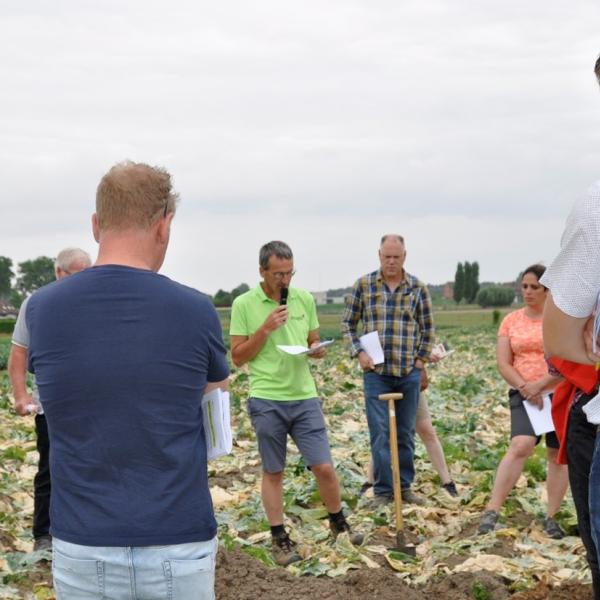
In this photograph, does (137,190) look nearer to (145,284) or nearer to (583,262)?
(145,284)

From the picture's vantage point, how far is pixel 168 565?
111 inches

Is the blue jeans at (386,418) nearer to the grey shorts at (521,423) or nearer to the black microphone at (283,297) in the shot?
the grey shorts at (521,423)

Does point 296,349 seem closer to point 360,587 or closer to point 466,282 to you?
point 360,587

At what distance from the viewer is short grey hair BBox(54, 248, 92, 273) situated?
21.2ft

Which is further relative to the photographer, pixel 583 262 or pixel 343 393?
pixel 343 393

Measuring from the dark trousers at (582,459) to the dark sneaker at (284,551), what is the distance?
11.4 ft

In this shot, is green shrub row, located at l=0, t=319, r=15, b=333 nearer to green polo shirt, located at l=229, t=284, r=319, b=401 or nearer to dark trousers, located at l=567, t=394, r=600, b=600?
green polo shirt, located at l=229, t=284, r=319, b=401

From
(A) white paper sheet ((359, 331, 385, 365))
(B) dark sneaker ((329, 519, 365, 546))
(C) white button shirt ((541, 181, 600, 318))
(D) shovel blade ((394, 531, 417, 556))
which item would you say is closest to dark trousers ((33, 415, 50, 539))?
(B) dark sneaker ((329, 519, 365, 546))

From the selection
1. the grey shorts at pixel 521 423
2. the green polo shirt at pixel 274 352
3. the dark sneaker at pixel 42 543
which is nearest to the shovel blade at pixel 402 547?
the grey shorts at pixel 521 423

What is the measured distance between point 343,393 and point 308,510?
9.99 m

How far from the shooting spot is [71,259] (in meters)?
6.47

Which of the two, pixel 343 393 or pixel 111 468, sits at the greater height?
pixel 111 468

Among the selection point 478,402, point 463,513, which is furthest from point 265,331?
point 478,402

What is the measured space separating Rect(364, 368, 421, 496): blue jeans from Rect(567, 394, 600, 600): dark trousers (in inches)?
193
